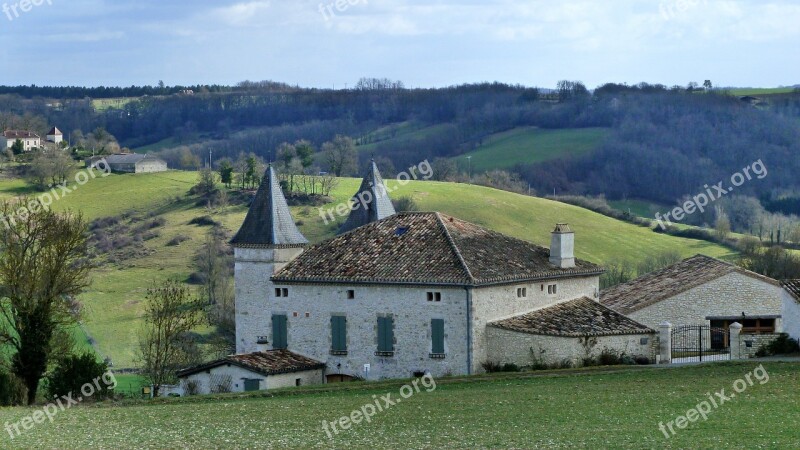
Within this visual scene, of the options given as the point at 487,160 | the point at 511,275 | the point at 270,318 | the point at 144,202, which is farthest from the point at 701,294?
the point at 487,160

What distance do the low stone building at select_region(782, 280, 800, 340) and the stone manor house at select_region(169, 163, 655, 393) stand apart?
15.1 ft

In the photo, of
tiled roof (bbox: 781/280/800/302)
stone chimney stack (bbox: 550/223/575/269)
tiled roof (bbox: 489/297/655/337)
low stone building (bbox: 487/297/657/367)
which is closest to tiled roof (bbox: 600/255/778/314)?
stone chimney stack (bbox: 550/223/575/269)

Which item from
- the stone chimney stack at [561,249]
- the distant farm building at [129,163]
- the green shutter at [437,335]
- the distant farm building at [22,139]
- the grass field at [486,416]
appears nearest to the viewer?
the grass field at [486,416]

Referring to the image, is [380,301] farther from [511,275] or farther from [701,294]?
[701,294]

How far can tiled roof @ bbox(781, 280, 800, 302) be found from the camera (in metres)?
41.9

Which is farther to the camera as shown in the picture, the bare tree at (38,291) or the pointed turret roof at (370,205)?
the pointed turret roof at (370,205)

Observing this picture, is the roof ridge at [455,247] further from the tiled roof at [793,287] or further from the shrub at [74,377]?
the shrub at [74,377]

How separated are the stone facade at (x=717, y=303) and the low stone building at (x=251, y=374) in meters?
13.3

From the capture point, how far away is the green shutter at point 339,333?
1834 inches

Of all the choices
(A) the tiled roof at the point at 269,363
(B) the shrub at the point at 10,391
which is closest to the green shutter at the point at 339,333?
(A) the tiled roof at the point at 269,363

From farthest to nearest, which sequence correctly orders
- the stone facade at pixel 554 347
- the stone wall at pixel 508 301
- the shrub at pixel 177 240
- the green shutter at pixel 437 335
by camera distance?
1. the shrub at pixel 177 240
2. the green shutter at pixel 437 335
3. the stone wall at pixel 508 301
4. the stone facade at pixel 554 347

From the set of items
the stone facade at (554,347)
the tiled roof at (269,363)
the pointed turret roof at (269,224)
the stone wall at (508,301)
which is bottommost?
the tiled roof at (269,363)

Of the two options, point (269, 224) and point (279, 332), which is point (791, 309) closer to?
point (279, 332)

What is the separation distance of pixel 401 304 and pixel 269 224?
7339 millimetres
